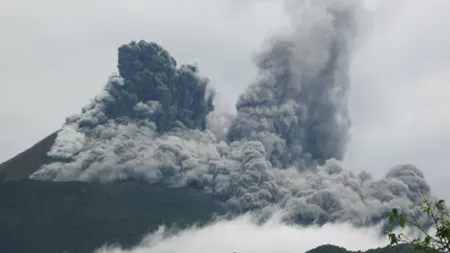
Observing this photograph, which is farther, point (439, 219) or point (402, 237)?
point (402, 237)

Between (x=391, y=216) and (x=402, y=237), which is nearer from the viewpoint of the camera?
(x=391, y=216)

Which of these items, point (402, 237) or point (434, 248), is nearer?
point (434, 248)
